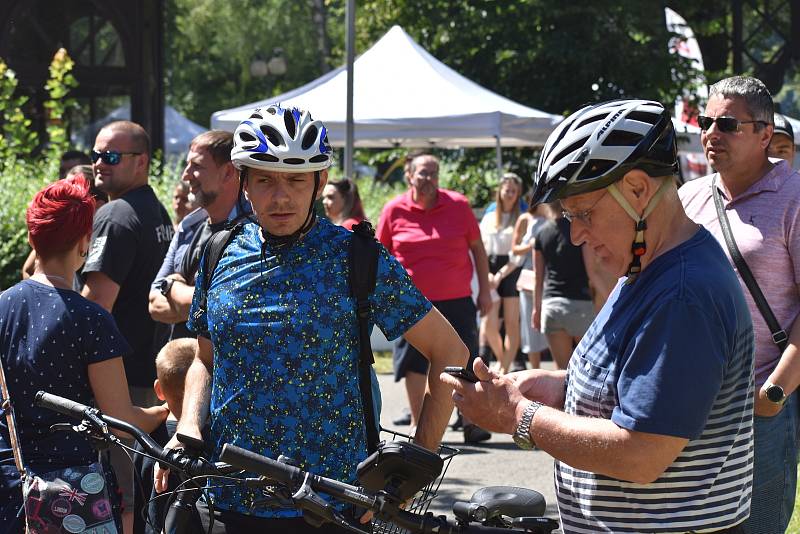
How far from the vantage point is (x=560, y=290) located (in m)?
9.30

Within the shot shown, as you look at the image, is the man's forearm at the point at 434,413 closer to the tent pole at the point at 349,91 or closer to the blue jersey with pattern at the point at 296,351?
the blue jersey with pattern at the point at 296,351

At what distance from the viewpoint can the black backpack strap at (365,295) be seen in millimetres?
3023

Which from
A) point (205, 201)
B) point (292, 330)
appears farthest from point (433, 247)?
point (292, 330)

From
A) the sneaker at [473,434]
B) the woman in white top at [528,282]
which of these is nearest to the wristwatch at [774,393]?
the sneaker at [473,434]

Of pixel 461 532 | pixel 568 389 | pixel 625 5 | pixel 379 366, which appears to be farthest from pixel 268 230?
pixel 625 5

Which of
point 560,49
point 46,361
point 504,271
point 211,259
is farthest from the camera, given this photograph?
point 560,49

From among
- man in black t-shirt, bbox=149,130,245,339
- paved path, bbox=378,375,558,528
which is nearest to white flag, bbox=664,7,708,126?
paved path, bbox=378,375,558,528

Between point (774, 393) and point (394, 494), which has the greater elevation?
point (394, 494)

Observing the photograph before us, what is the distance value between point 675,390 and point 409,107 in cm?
1138

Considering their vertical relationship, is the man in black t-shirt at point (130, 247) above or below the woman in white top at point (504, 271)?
above

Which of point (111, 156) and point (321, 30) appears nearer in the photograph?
point (111, 156)

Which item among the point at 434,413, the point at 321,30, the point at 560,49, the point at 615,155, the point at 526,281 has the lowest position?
the point at 321,30

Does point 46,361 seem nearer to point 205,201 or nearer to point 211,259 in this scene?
point 211,259

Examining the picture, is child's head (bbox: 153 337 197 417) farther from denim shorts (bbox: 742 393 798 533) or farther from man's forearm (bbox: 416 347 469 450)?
denim shorts (bbox: 742 393 798 533)
